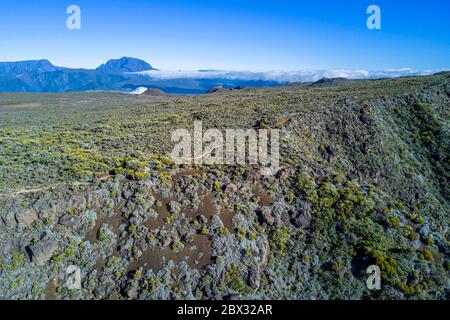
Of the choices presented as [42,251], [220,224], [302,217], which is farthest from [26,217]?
[302,217]

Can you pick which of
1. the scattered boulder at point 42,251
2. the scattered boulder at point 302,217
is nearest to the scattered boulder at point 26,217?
the scattered boulder at point 42,251

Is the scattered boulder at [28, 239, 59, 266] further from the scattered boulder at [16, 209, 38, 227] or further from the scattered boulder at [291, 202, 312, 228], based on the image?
the scattered boulder at [291, 202, 312, 228]

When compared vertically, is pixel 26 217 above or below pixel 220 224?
above

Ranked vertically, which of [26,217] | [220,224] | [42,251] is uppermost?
[26,217]

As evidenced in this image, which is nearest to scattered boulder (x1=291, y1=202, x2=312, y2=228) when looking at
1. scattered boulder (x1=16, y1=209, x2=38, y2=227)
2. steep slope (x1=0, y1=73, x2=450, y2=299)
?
steep slope (x1=0, y1=73, x2=450, y2=299)

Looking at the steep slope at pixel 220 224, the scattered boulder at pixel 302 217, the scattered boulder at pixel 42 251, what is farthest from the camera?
the scattered boulder at pixel 302 217

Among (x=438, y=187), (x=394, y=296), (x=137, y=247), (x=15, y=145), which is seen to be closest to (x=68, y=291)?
(x=137, y=247)

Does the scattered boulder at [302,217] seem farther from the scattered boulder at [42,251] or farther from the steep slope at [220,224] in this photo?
the scattered boulder at [42,251]

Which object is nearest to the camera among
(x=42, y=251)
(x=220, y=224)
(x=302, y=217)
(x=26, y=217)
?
(x=42, y=251)

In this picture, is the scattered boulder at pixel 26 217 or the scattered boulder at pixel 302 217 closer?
the scattered boulder at pixel 26 217

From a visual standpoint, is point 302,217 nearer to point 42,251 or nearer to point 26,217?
point 42,251
